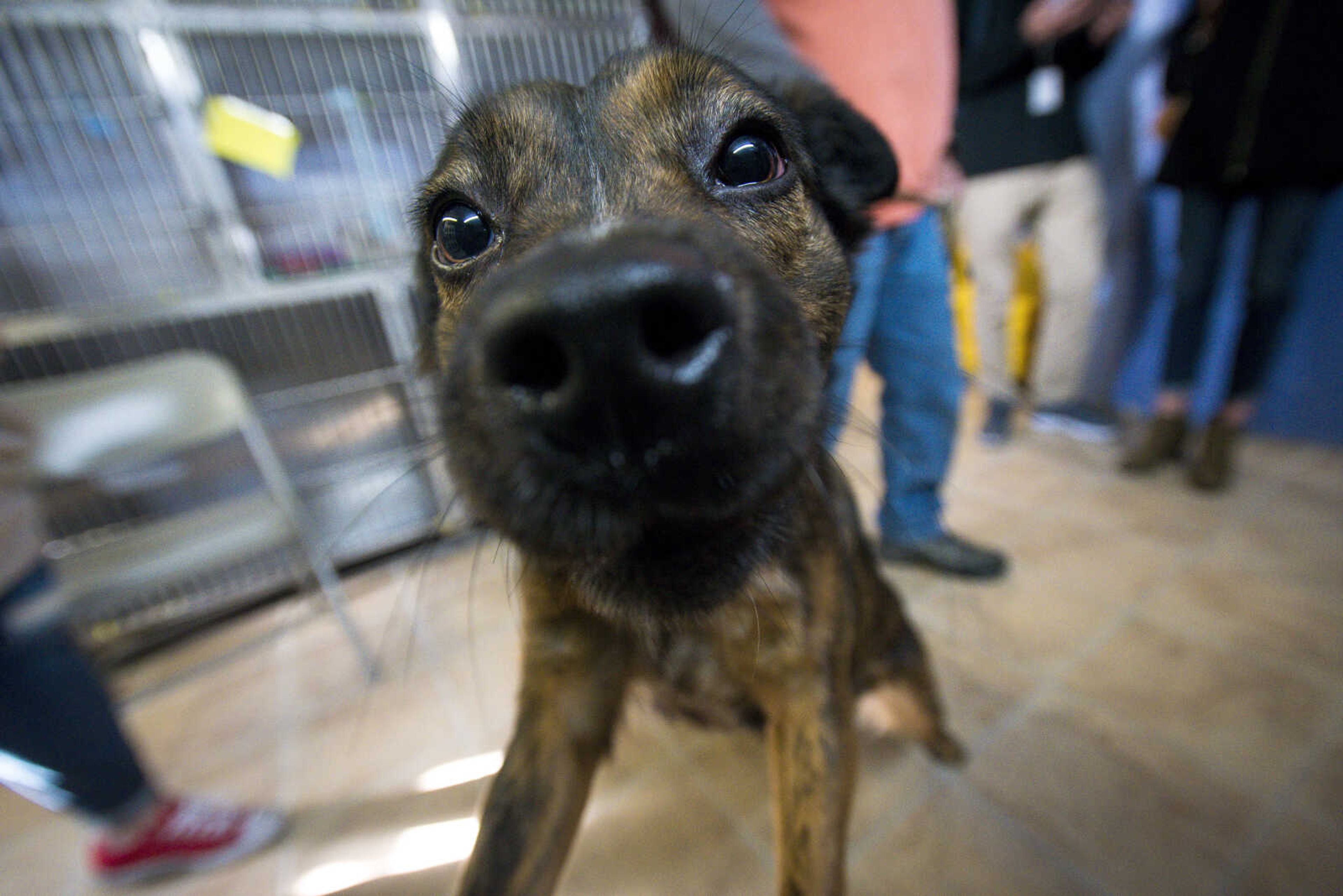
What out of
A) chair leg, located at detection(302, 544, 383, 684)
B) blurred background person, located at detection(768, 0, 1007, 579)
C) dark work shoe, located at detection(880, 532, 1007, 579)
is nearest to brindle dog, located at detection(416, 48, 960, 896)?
blurred background person, located at detection(768, 0, 1007, 579)

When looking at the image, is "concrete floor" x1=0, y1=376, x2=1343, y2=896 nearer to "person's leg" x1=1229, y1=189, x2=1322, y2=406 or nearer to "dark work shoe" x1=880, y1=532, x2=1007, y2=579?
"dark work shoe" x1=880, y1=532, x2=1007, y2=579

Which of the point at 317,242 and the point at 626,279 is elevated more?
the point at 317,242

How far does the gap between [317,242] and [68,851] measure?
2.66 metres

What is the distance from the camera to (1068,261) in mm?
3104

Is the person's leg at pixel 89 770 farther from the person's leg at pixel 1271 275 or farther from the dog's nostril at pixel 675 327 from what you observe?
the person's leg at pixel 1271 275

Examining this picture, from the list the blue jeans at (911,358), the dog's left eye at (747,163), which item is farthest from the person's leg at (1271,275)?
the dog's left eye at (747,163)

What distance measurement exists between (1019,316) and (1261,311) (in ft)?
3.38

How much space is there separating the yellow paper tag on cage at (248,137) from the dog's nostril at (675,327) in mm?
2704

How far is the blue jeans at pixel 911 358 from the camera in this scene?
6.03 feet

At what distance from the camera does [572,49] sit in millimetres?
3213

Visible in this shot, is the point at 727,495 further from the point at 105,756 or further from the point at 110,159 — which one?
the point at 110,159

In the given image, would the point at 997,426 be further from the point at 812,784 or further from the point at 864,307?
the point at 812,784

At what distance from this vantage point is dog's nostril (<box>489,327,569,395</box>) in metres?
0.45

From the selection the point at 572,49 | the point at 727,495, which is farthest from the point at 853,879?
the point at 572,49
